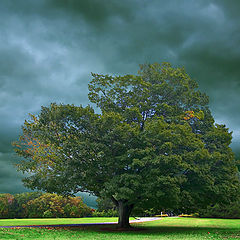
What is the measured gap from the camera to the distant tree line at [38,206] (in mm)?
62156

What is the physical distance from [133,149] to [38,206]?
49.9 metres

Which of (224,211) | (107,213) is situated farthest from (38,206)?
(224,211)

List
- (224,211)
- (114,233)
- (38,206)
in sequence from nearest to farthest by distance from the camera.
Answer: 1. (114,233)
2. (224,211)
3. (38,206)

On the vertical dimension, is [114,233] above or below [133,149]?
below

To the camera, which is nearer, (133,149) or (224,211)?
(133,149)

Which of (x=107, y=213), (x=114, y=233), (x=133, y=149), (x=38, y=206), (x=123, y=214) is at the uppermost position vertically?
(x=133, y=149)

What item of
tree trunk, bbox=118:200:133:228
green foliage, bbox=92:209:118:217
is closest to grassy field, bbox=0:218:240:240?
tree trunk, bbox=118:200:133:228

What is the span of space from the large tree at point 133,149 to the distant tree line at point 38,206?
40.0 meters

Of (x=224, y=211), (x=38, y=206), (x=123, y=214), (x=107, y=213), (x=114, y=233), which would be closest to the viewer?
(x=114, y=233)

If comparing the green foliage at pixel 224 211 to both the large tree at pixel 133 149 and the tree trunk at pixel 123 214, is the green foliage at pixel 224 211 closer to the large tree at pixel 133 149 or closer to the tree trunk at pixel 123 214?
the large tree at pixel 133 149

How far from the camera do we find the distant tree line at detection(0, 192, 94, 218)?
204 ft

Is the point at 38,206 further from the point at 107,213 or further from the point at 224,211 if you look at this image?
the point at 224,211

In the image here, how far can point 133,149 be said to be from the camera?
68.4 feet

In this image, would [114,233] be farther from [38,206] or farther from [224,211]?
[38,206]
